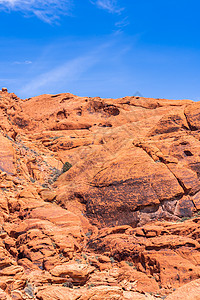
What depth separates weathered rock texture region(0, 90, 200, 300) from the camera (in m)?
13.6

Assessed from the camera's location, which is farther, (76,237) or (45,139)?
(45,139)

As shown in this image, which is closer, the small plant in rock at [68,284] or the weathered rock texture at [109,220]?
the small plant in rock at [68,284]

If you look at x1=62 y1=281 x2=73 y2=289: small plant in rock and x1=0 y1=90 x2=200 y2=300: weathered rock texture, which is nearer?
x1=62 y1=281 x2=73 y2=289: small plant in rock

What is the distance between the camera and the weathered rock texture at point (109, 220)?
44.5 ft

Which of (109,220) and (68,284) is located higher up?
(109,220)

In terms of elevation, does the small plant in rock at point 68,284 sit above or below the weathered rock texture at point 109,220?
below

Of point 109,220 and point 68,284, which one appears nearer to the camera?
point 68,284

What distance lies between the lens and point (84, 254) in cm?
1716

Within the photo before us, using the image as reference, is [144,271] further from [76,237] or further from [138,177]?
[138,177]

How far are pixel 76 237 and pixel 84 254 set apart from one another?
105 centimetres

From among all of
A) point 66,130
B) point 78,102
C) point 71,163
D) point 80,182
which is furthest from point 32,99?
point 80,182

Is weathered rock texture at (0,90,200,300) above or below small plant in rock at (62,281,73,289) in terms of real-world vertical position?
above

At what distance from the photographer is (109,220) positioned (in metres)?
20.2

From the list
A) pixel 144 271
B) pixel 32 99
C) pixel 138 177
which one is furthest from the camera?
pixel 32 99
